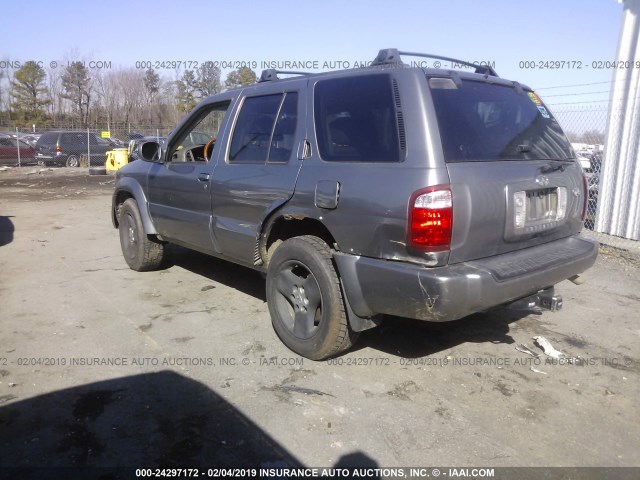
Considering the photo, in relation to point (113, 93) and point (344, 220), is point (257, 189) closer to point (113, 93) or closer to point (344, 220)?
point (344, 220)

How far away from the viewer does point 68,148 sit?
23.5 metres

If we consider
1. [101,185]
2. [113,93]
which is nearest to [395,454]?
[101,185]

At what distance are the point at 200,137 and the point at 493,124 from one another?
337cm

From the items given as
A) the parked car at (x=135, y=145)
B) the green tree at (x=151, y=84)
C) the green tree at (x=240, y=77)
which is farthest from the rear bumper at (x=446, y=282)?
the green tree at (x=151, y=84)

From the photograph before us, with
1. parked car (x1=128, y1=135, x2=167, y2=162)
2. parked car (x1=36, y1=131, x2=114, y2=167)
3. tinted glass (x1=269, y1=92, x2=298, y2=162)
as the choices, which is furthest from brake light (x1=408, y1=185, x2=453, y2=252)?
parked car (x1=36, y1=131, x2=114, y2=167)

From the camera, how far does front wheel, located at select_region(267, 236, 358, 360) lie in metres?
3.47

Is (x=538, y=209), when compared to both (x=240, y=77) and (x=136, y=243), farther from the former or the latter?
(x=240, y=77)

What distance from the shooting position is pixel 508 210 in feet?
10.5

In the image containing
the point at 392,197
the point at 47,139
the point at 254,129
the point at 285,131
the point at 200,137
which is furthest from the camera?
the point at 47,139

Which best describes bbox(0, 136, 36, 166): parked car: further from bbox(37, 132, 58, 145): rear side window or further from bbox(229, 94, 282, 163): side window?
→ bbox(229, 94, 282, 163): side window

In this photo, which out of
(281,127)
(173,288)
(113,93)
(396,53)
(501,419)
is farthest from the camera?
(113,93)

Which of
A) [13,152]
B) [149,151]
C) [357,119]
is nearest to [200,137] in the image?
[149,151]

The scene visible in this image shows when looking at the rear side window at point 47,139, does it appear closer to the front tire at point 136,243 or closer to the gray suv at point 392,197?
the front tire at point 136,243

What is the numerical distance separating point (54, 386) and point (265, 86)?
2.75m
